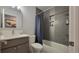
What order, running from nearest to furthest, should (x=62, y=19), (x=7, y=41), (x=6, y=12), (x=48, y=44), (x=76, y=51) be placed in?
1. (x=76, y=51)
2. (x=7, y=41)
3. (x=6, y=12)
4. (x=48, y=44)
5. (x=62, y=19)

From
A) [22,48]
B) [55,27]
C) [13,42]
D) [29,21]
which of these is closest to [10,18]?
[29,21]

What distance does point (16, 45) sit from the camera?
4.84 ft

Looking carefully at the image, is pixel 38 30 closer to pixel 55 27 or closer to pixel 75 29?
pixel 55 27

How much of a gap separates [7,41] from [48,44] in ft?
3.17

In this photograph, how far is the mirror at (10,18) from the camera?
1.56 metres

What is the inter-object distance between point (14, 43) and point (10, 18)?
547 millimetres

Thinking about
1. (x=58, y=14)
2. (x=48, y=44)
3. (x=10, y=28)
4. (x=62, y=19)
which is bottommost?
(x=48, y=44)

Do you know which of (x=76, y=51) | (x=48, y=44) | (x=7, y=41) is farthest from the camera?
(x=48, y=44)

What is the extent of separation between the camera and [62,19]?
220 centimetres

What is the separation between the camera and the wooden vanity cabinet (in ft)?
4.02

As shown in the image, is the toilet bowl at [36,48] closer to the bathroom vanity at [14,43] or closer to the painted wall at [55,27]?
the bathroom vanity at [14,43]

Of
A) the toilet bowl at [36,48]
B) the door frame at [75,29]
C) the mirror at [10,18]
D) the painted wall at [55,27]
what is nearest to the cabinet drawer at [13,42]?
the toilet bowl at [36,48]

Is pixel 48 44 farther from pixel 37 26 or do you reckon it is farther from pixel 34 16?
pixel 34 16
